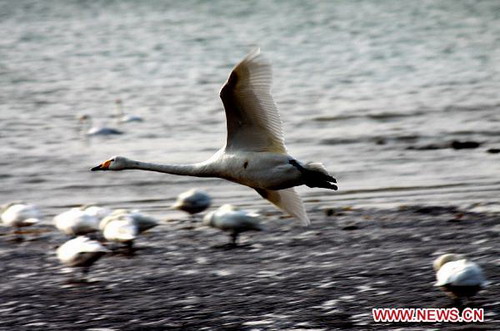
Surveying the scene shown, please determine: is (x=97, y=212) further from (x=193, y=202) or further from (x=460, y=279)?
(x=460, y=279)

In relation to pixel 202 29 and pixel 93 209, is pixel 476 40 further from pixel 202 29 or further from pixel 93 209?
pixel 93 209

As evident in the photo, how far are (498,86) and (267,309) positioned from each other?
14.9m

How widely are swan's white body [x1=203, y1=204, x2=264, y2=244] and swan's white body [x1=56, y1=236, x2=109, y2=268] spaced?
1490 millimetres

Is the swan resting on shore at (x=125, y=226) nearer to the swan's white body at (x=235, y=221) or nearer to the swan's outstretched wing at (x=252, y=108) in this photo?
the swan's white body at (x=235, y=221)

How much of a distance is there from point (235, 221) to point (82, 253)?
1763 millimetres

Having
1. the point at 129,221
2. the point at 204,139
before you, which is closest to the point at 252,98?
the point at 129,221

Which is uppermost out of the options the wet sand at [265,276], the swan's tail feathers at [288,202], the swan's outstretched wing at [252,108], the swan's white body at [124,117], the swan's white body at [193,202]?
the swan's outstretched wing at [252,108]

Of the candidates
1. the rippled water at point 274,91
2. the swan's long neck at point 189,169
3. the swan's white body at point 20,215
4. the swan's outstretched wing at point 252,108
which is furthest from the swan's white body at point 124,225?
the swan's outstretched wing at point 252,108

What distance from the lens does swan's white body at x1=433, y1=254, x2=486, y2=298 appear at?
1012 cm

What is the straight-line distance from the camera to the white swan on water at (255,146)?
10523 mm

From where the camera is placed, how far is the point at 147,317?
10570mm

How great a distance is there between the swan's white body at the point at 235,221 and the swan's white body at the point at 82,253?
149cm

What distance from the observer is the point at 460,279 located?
10.1 m

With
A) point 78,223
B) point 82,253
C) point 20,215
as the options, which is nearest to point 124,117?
point 20,215
